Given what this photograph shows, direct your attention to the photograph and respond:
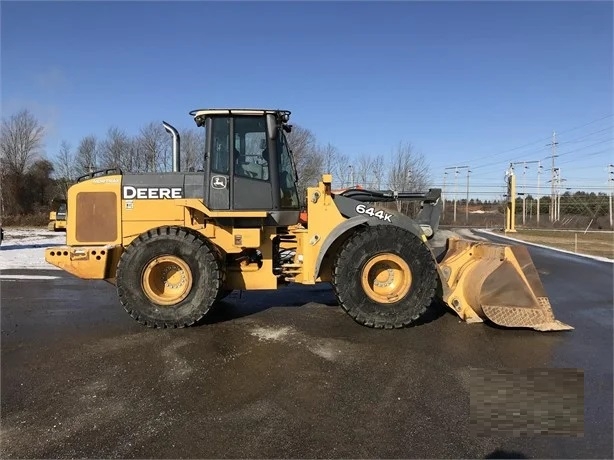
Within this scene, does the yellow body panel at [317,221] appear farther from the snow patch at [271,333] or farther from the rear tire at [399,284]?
the snow patch at [271,333]

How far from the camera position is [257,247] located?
6609 millimetres

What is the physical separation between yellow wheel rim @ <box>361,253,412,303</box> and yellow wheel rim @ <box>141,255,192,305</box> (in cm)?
244

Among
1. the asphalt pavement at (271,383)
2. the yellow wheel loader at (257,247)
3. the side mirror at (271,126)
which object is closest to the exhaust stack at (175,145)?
the yellow wheel loader at (257,247)

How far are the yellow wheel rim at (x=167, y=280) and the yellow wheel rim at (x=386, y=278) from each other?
2441 millimetres

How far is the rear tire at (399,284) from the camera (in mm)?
6164

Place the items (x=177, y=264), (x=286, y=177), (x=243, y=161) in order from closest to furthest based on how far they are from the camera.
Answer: (x=177, y=264) < (x=243, y=161) < (x=286, y=177)

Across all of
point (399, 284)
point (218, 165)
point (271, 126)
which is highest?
point (271, 126)

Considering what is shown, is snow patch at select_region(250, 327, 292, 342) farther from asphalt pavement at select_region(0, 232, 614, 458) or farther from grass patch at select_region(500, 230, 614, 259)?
grass patch at select_region(500, 230, 614, 259)

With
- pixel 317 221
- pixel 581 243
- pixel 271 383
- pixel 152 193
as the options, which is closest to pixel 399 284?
pixel 317 221

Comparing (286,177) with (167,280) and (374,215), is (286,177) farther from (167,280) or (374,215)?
(167,280)

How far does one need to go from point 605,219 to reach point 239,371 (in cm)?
5222

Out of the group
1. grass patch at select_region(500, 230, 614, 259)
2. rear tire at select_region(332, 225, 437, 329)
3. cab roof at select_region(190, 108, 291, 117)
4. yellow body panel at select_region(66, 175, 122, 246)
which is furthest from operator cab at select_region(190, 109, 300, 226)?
grass patch at select_region(500, 230, 614, 259)

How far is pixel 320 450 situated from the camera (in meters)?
3.22

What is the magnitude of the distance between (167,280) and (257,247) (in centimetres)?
134
